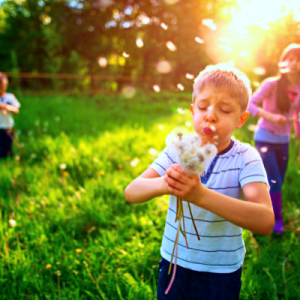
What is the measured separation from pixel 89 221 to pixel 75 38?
69.1ft

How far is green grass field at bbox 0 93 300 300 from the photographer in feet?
6.31

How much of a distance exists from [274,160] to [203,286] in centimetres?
186

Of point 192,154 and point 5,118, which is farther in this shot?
point 5,118

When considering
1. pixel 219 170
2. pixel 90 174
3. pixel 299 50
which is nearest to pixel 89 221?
pixel 90 174

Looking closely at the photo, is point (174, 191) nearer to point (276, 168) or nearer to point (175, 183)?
point (175, 183)

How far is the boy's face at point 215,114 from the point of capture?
1.07 meters

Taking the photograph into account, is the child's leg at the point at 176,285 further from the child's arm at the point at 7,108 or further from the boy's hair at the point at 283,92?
the child's arm at the point at 7,108

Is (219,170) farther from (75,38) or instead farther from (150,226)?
(75,38)

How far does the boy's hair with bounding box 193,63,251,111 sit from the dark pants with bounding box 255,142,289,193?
1.74 m

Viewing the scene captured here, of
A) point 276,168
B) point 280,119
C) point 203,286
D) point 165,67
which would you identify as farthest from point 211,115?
point 165,67

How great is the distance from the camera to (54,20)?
20.3 m

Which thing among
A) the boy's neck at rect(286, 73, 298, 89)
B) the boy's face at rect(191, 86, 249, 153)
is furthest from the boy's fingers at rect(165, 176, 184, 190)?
the boy's neck at rect(286, 73, 298, 89)

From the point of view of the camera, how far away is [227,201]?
3.16ft

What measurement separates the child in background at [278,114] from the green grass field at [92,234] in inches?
19.2
